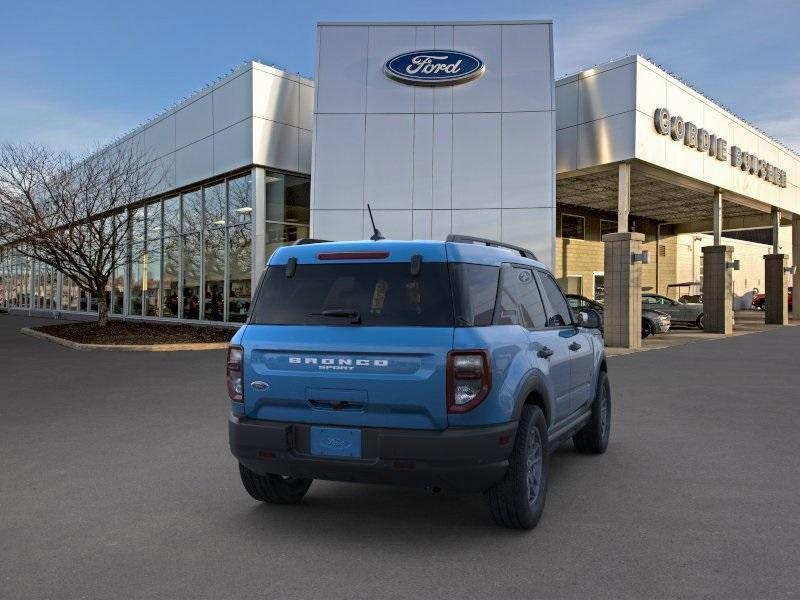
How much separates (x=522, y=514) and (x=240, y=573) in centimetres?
171

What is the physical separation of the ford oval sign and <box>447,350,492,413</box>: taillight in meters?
16.3

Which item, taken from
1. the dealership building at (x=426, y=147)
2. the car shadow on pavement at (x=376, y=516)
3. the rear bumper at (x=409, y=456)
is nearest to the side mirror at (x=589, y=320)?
the car shadow on pavement at (x=376, y=516)

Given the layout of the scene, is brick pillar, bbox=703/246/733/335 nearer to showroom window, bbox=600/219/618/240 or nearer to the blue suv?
showroom window, bbox=600/219/618/240

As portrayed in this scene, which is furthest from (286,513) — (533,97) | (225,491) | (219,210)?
(219,210)

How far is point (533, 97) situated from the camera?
60.9 feet

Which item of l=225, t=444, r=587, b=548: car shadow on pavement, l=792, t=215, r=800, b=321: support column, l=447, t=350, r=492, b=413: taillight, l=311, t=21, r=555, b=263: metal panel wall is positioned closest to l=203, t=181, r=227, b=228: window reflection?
l=311, t=21, r=555, b=263: metal panel wall

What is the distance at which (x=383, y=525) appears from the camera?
439 cm

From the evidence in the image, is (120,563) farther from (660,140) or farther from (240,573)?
(660,140)

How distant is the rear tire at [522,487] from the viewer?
4070 millimetres

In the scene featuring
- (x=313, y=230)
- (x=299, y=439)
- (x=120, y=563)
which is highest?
(x=313, y=230)

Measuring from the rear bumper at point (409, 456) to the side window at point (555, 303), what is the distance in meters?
1.57

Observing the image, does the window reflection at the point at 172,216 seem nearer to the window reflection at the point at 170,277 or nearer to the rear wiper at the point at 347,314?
the window reflection at the point at 170,277

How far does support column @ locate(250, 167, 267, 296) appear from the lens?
20.5 m

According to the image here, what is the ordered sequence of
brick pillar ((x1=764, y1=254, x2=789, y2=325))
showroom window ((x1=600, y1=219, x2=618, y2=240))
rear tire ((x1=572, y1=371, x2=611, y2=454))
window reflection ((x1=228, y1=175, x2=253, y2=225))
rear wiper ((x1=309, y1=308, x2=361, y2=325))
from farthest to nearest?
showroom window ((x1=600, y1=219, x2=618, y2=240)) → brick pillar ((x1=764, y1=254, x2=789, y2=325)) → window reflection ((x1=228, y1=175, x2=253, y2=225)) → rear tire ((x1=572, y1=371, x2=611, y2=454)) → rear wiper ((x1=309, y1=308, x2=361, y2=325))
